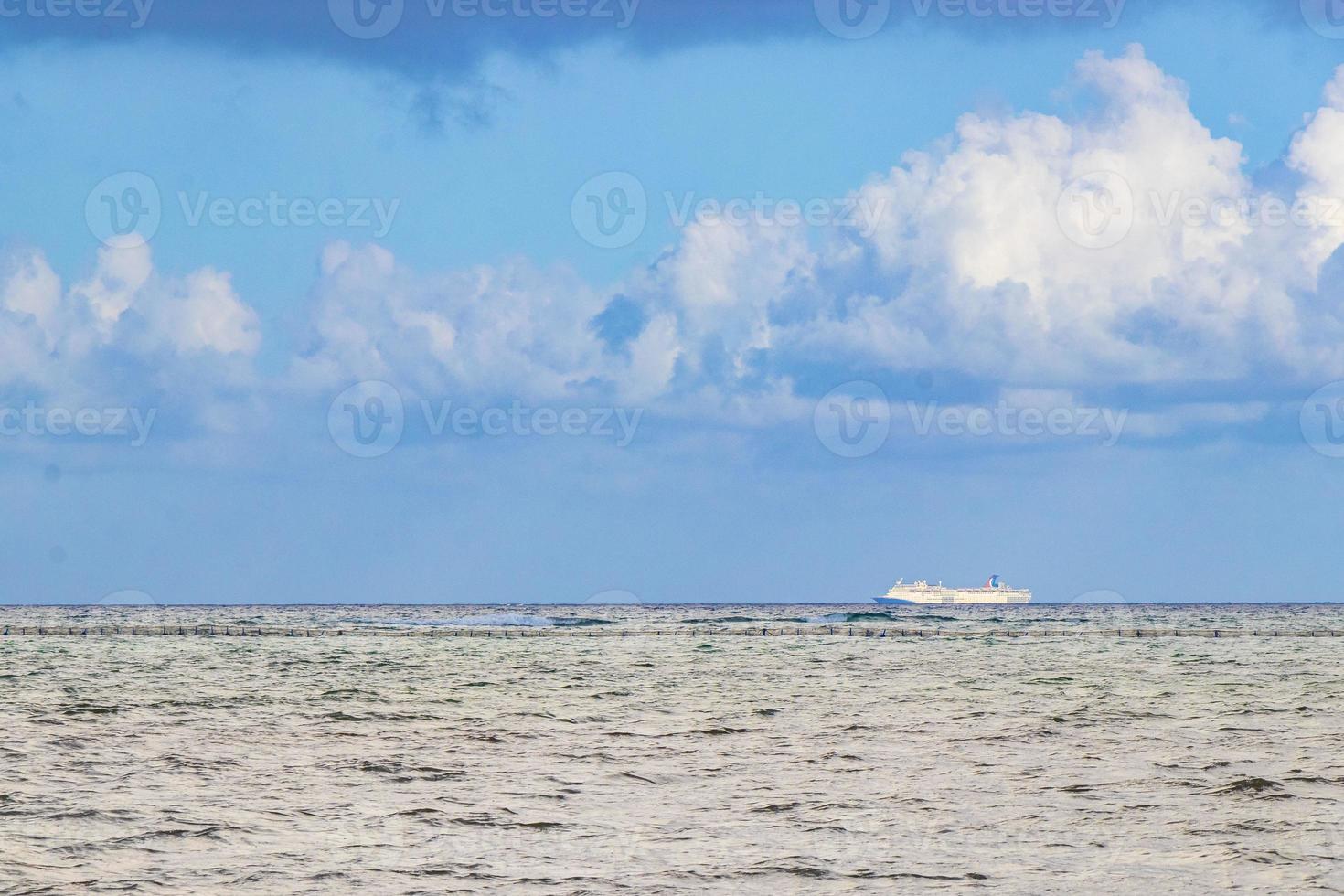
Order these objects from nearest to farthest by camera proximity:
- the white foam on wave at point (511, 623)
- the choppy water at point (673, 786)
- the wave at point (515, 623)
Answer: the choppy water at point (673, 786) → the wave at point (515, 623) → the white foam on wave at point (511, 623)

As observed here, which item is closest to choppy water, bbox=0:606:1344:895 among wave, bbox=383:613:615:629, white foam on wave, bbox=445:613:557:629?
wave, bbox=383:613:615:629

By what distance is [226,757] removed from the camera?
23.1m

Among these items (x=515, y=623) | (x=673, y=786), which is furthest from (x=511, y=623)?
(x=673, y=786)

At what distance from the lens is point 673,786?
20109mm

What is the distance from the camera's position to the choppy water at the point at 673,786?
14.5 metres

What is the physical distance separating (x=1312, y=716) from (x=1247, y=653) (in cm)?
3376

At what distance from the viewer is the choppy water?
1448cm

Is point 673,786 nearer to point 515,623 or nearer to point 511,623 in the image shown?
point 515,623

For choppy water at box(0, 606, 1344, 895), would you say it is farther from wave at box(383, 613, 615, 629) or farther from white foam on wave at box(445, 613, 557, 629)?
white foam on wave at box(445, 613, 557, 629)

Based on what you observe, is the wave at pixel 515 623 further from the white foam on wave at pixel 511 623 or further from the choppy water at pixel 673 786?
the choppy water at pixel 673 786

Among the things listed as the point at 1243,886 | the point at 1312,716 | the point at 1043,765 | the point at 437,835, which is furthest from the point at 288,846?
the point at 1312,716

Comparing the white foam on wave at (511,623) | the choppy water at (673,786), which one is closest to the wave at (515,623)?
the white foam on wave at (511,623)

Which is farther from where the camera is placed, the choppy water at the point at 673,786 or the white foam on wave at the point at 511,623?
the white foam on wave at the point at 511,623

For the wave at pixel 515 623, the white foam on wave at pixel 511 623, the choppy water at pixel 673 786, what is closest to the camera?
the choppy water at pixel 673 786
